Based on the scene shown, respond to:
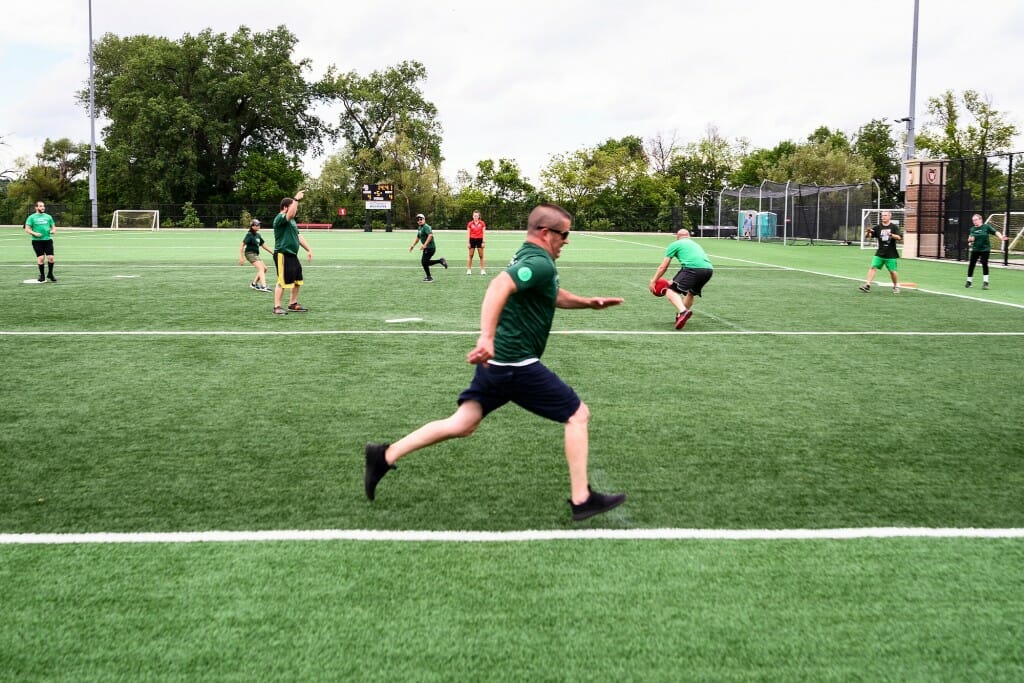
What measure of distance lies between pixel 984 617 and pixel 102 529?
13.7 feet

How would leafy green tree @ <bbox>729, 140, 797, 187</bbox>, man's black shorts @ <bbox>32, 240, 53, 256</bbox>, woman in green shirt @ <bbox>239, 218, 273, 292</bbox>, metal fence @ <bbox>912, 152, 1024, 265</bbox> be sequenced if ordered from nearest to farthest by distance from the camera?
woman in green shirt @ <bbox>239, 218, 273, 292</bbox>, man's black shorts @ <bbox>32, 240, 53, 256</bbox>, metal fence @ <bbox>912, 152, 1024, 265</bbox>, leafy green tree @ <bbox>729, 140, 797, 187</bbox>

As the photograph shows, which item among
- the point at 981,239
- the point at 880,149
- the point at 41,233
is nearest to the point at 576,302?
the point at 981,239

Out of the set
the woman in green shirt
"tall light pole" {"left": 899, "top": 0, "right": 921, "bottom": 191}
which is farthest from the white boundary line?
"tall light pole" {"left": 899, "top": 0, "right": 921, "bottom": 191}

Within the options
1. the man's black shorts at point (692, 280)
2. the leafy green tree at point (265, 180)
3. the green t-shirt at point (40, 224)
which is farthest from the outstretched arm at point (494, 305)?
the leafy green tree at point (265, 180)

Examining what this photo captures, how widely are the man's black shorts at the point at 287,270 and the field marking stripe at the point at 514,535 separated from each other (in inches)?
396

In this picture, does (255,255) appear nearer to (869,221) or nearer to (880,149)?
(869,221)

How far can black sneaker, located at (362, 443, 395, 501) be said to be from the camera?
5.20 metres

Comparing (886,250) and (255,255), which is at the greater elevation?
(886,250)

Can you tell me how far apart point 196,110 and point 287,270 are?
6588 cm

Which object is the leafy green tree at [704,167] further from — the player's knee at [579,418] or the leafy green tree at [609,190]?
the player's knee at [579,418]

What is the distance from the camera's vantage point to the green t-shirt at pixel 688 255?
1366cm

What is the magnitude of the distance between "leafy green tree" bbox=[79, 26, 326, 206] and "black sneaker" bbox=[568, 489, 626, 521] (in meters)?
74.2

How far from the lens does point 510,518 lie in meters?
5.00

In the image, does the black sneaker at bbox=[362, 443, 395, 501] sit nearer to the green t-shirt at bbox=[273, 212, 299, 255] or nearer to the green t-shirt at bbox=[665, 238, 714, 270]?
the green t-shirt at bbox=[665, 238, 714, 270]
